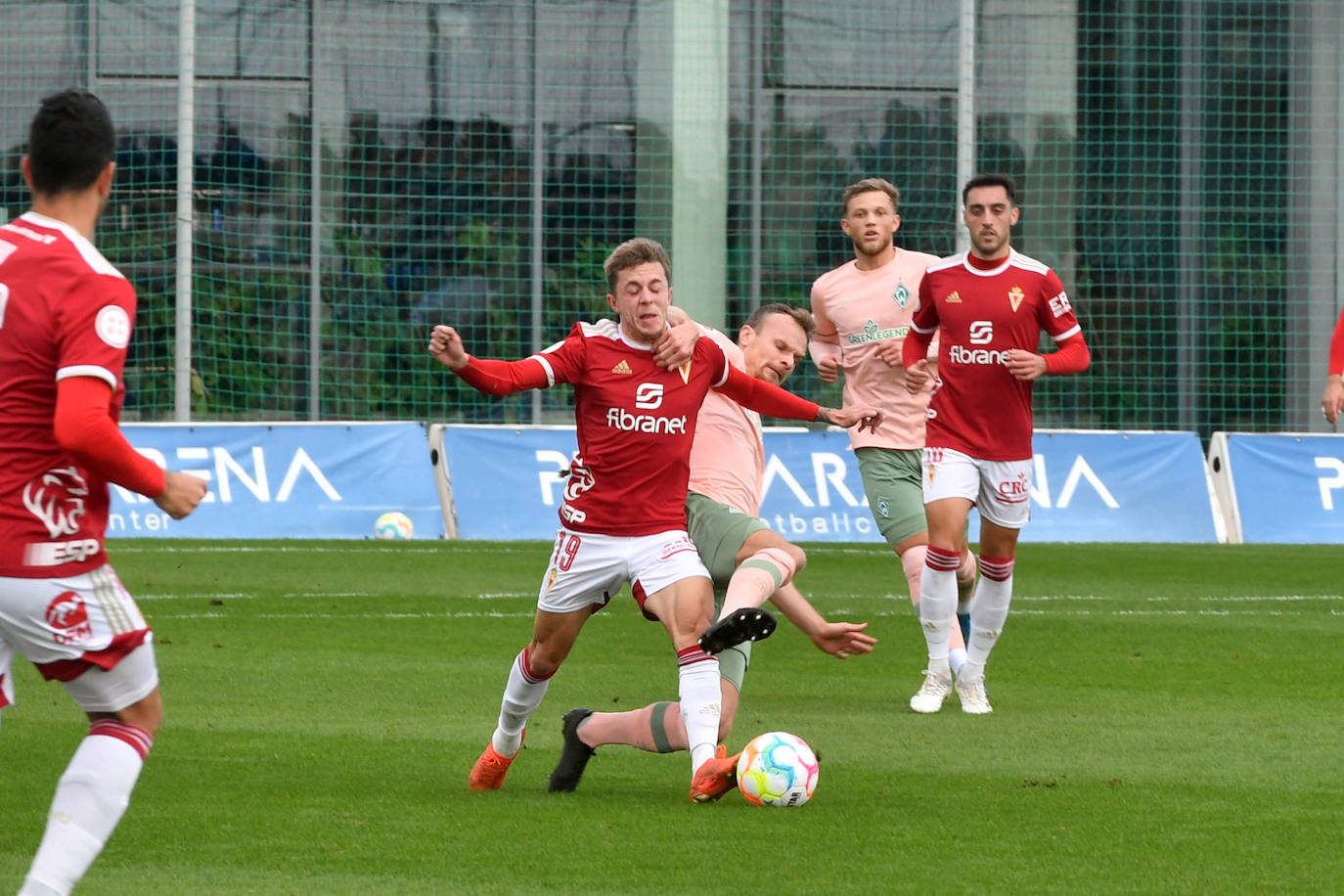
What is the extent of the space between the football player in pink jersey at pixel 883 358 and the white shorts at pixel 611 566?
2.95 metres

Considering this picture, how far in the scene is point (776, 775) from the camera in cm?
560

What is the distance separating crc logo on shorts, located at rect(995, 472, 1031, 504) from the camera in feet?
26.3

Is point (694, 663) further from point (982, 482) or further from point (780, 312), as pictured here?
point (982, 482)

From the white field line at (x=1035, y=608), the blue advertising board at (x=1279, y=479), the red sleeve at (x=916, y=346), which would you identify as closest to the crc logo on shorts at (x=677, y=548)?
the red sleeve at (x=916, y=346)

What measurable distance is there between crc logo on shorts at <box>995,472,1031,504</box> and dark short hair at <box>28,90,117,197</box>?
15.7 feet

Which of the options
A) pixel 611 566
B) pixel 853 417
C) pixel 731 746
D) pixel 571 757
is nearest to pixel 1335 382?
pixel 853 417

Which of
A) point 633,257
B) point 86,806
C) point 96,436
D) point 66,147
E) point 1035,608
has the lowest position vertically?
point 1035,608

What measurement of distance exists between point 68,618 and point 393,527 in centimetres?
1174

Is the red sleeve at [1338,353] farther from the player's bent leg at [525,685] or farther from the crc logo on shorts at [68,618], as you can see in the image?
the crc logo on shorts at [68,618]

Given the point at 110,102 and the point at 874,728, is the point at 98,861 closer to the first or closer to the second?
the point at 874,728

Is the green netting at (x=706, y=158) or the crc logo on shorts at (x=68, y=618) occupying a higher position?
the green netting at (x=706, y=158)

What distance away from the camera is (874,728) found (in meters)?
7.26

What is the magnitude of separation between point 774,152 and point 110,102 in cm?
708

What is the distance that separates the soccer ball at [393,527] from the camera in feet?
51.1
